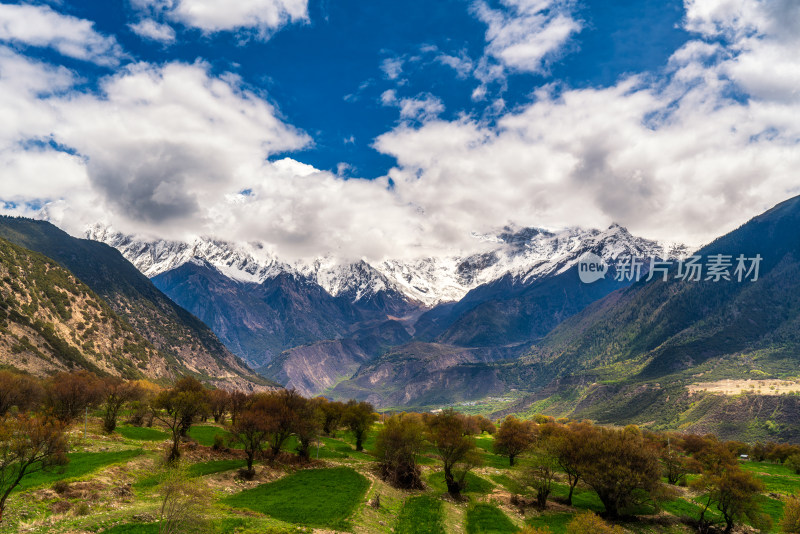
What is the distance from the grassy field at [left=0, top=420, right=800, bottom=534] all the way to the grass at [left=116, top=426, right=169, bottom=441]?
230 mm

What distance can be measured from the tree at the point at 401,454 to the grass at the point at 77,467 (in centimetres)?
4639

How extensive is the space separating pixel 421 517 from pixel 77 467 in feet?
171

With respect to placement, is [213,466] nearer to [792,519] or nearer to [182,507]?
[182,507]

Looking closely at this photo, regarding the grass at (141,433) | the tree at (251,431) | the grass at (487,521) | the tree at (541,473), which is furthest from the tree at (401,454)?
the grass at (141,433)

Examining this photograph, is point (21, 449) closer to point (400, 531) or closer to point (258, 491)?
point (258, 491)

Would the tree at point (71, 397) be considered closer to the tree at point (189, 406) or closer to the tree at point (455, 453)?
the tree at point (189, 406)

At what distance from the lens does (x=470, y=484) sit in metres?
91.2

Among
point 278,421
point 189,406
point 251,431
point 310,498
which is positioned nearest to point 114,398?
point 189,406

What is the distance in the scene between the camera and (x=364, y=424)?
119 meters

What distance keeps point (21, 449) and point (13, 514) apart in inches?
313

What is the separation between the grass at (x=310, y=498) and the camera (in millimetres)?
58469

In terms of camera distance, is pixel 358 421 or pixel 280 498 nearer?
pixel 280 498

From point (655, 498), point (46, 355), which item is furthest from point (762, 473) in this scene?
point (46, 355)

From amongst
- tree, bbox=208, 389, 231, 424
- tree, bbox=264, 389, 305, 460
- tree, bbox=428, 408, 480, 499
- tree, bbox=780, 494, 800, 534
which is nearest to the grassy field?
tree, bbox=428, 408, 480, 499
